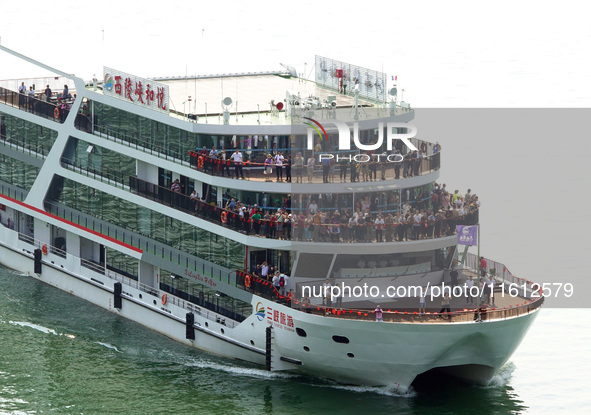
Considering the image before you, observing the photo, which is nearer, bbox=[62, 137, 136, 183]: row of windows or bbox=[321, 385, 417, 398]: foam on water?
bbox=[321, 385, 417, 398]: foam on water

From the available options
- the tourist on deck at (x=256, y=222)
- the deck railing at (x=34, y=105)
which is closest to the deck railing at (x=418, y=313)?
the tourist on deck at (x=256, y=222)

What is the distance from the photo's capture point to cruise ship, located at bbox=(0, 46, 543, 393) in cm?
5603

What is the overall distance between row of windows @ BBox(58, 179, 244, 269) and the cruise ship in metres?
0.08

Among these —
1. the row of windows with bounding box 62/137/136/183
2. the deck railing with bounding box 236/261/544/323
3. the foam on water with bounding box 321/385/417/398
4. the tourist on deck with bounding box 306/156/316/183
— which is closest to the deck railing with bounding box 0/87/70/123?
the row of windows with bounding box 62/137/136/183

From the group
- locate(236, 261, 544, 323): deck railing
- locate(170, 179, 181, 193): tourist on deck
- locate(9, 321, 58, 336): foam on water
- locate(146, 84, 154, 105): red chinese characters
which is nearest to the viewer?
locate(236, 261, 544, 323): deck railing

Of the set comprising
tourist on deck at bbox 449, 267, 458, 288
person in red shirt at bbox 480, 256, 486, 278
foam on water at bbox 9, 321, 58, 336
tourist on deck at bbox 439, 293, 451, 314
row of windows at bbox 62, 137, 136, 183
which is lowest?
foam on water at bbox 9, 321, 58, 336

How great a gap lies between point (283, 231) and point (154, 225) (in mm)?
7700

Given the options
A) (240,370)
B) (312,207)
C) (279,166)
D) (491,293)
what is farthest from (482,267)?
(240,370)

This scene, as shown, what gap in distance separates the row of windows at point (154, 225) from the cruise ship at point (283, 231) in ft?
0.25

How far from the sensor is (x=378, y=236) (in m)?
57.2

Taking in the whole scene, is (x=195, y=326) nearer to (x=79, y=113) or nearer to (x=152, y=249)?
(x=152, y=249)

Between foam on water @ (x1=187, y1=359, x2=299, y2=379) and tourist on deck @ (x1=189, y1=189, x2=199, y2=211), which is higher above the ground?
tourist on deck @ (x1=189, y1=189, x2=199, y2=211)

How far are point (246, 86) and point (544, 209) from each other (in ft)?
62.6

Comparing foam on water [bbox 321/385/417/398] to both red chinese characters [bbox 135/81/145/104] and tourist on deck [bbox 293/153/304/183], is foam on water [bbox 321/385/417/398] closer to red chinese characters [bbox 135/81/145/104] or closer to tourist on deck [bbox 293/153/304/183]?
tourist on deck [bbox 293/153/304/183]
